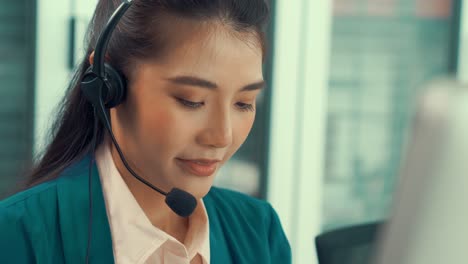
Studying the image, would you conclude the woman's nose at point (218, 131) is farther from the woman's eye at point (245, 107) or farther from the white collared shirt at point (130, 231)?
the white collared shirt at point (130, 231)

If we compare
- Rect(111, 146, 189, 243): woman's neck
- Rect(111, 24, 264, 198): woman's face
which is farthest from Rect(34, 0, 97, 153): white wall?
Rect(111, 24, 264, 198): woman's face

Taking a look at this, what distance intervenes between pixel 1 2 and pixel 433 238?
215 centimetres

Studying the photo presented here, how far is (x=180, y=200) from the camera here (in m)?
0.91

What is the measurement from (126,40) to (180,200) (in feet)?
0.74

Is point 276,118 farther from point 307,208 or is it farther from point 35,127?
point 35,127

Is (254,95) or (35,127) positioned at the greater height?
(254,95)

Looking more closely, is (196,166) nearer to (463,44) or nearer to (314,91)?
(314,91)

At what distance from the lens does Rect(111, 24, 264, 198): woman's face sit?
2.91 ft

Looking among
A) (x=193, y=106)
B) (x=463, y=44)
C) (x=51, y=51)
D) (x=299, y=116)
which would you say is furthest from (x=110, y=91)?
(x=463, y=44)

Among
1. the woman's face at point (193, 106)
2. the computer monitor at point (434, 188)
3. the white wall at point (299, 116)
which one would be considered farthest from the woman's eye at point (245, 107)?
the white wall at point (299, 116)

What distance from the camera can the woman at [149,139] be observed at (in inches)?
35.1

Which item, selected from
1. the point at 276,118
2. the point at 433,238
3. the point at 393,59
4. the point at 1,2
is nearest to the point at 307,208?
the point at 276,118

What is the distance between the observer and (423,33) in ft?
9.39

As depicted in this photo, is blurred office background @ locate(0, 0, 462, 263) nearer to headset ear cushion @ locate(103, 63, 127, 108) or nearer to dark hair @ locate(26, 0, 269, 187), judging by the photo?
dark hair @ locate(26, 0, 269, 187)
